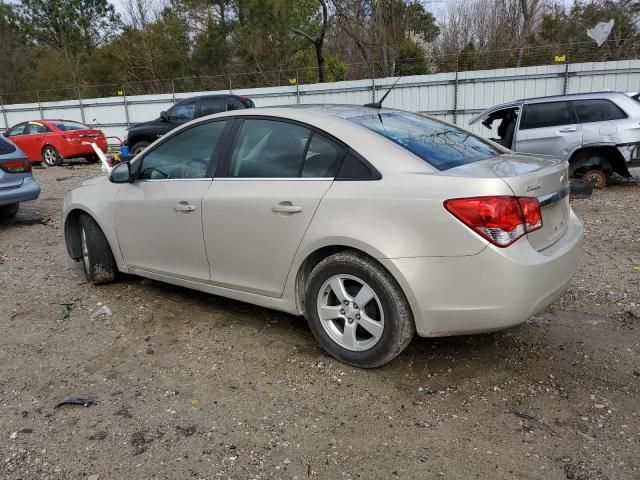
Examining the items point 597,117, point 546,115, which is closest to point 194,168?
point 546,115

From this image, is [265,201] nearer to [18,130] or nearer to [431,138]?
[431,138]

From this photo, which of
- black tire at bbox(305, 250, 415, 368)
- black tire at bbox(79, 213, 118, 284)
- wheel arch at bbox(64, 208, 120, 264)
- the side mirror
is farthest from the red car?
black tire at bbox(305, 250, 415, 368)

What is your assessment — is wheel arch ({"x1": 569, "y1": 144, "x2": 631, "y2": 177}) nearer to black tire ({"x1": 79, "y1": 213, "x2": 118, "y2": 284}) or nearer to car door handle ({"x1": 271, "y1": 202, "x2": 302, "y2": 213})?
car door handle ({"x1": 271, "y1": 202, "x2": 302, "y2": 213})

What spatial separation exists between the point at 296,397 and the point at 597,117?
7623 mm

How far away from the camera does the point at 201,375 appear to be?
10.8ft

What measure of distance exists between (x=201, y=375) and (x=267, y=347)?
52cm

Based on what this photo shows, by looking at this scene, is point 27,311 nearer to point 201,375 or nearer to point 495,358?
point 201,375

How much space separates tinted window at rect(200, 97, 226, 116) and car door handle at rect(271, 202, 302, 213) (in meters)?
11.5

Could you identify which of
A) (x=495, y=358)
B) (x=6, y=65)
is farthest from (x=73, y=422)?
(x=6, y=65)

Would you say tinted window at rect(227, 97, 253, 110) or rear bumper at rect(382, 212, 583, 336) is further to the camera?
tinted window at rect(227, 97, 253, 110)

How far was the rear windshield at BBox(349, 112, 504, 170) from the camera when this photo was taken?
10.4ft

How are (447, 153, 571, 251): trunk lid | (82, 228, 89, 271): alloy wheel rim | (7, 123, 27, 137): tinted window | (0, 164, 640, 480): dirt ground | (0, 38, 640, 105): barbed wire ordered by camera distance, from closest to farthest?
(0, 164, 640, 480): dirt ground → (447, 153, 571, 251): trunk lid → (82, 228, 89, 271): alloy wheel rim → (7, 123, 27, 137): tinted window → (0, 38, 640, 105): barbed wire

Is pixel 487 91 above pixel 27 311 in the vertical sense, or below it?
above

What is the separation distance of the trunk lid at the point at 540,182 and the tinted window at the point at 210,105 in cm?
1181
